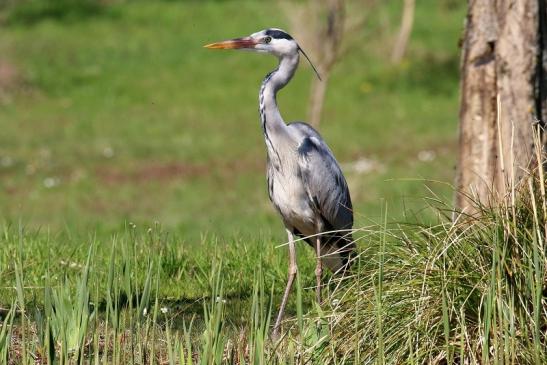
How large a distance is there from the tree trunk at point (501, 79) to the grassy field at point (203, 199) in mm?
603

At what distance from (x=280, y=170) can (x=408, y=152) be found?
13.3 m

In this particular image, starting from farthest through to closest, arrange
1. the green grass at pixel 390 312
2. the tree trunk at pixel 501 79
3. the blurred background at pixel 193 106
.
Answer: the blurred background at pixel 193 106
the tree trunk at pixel 501 79
the green grass at pixel 390 312

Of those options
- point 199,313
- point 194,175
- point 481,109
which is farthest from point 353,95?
point 199,313

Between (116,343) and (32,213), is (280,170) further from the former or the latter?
(32,213)

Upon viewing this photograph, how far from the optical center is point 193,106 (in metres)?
23.5

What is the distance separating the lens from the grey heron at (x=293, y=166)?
654 centimetres

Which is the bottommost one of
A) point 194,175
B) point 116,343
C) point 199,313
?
point 194,175

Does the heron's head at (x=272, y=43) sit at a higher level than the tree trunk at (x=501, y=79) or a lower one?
higher

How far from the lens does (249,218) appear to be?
16.1m

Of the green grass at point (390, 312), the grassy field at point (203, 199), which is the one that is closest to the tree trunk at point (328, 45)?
the grassy field at point (203, 199)

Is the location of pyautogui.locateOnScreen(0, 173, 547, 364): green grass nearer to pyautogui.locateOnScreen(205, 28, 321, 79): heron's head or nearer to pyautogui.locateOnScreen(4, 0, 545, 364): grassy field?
pyautogui.locateOnScreen(4, 0, 545, 364): grassy field

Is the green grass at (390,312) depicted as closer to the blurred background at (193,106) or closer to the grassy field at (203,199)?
the grassy field at (203,199)

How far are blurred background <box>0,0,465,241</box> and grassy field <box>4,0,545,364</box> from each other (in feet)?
0.21

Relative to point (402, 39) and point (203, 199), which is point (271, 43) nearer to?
point (203, 199)
